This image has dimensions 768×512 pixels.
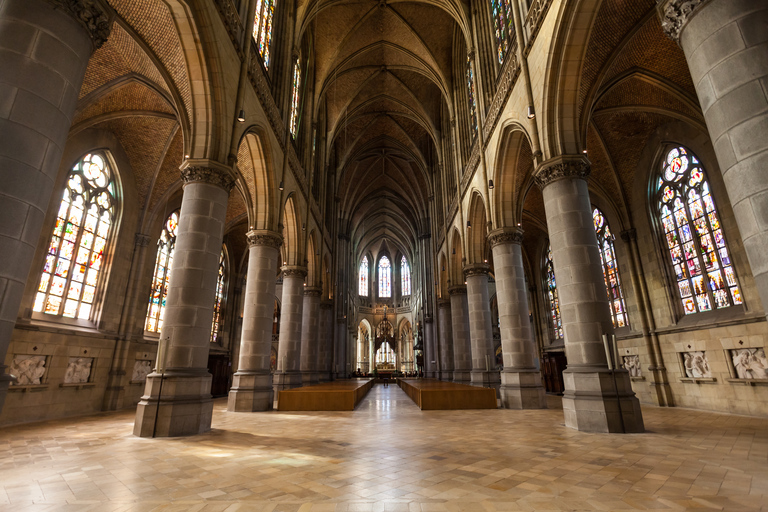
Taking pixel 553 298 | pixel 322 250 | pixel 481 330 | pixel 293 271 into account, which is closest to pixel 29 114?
pixel 293 271

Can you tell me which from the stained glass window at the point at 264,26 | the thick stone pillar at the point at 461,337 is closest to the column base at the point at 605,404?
the thick stone pillar at the point at 461,337

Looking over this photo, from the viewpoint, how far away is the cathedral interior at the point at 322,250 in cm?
379

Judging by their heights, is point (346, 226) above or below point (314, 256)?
above

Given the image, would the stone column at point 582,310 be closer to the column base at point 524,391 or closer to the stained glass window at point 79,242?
the column base at point 524,391

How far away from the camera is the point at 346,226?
33.3 metres

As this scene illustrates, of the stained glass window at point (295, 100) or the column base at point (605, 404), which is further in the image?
the stained glass window at point (295, 100)

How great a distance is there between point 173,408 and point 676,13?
952 centimetres

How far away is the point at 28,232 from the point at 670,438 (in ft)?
30.2

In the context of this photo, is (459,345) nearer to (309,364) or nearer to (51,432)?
(309,364)

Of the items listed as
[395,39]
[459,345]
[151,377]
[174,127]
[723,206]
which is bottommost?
[151,377]

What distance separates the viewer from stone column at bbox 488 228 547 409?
11.7 meters

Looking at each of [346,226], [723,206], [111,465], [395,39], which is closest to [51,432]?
[111,465]

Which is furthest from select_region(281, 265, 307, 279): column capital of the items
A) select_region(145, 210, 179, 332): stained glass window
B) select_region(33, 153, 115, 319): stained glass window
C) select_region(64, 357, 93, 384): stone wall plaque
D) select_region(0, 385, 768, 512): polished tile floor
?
select_region(0, 385, 768, 512): polished tile floor

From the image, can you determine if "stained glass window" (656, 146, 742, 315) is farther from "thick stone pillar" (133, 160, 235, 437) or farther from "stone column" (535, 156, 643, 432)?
"thick stone pillar" (133, 160, 235, 437)
